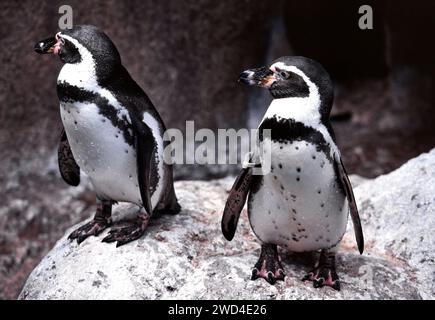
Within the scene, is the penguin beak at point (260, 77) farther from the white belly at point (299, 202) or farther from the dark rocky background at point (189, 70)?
the dark rocky background at point (189, 70)

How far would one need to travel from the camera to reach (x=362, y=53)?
4.54 metres

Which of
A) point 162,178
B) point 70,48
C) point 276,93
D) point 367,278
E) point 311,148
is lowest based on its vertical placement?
point 367,278

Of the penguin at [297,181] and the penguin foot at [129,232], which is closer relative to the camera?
the penguin at [297,181]

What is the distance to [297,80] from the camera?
1.90 metres

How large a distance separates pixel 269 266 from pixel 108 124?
26.9 inches

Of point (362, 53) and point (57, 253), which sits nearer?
point (57, 253)

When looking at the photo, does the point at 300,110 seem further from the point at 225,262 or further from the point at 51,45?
the point at 51,45

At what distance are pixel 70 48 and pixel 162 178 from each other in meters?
0.55

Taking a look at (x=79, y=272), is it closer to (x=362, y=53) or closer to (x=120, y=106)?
(x=120, y=106)

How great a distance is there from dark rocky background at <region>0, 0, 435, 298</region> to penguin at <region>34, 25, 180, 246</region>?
1.38m

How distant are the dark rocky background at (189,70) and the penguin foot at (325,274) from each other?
1.86 meters

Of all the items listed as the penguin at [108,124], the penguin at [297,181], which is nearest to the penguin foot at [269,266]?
the penguin at [297,181]

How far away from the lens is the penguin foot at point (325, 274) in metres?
2.06

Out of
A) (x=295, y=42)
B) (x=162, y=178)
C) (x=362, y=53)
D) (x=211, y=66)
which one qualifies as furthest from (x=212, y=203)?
(x=362, y=53)
